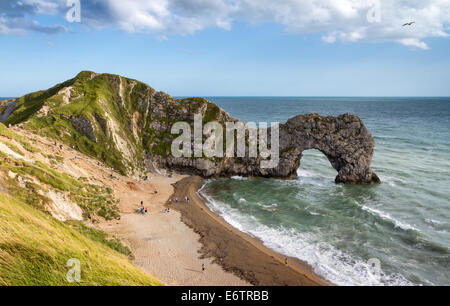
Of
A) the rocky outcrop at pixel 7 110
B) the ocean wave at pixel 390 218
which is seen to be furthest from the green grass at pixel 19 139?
the ocean wave at pixel 390 218

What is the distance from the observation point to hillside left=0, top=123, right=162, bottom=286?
6.79 meters

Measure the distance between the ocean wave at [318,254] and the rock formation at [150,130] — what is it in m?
24.9

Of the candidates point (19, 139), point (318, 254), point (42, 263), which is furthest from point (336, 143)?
point (42, 263)

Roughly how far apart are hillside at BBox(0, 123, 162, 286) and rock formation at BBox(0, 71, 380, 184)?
33.0ft

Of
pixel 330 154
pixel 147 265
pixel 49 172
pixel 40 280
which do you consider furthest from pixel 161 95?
pixel 40 280

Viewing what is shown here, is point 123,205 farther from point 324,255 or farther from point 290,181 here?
point 290,181

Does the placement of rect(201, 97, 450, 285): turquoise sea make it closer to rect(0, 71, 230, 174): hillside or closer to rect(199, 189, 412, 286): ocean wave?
rect(199, 189, 412, 286): ocean wave

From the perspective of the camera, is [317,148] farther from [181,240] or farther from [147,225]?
[147,225]

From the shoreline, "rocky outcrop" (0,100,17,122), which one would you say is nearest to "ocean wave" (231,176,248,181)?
the shoreline

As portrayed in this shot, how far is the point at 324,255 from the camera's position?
31250 millimetres

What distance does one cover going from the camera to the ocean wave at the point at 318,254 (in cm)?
2715

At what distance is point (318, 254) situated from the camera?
103ft
